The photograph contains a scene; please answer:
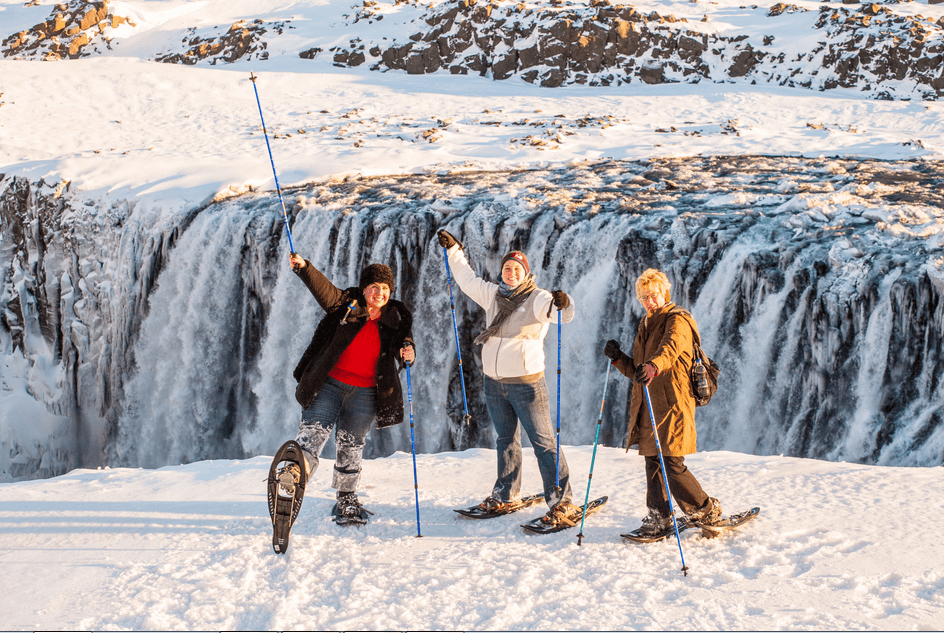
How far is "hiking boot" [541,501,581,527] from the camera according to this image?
4.55 m

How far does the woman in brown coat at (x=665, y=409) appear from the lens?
13.7ft

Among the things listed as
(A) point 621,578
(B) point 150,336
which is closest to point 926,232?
(A) point 621,578

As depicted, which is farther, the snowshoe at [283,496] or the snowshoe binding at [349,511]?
the snowshoe binding at [349,511]

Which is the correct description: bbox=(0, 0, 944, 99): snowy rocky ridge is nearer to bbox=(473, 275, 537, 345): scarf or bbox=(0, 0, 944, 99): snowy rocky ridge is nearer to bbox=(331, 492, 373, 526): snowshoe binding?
bbox=(473, 275, 537, 345): scarf

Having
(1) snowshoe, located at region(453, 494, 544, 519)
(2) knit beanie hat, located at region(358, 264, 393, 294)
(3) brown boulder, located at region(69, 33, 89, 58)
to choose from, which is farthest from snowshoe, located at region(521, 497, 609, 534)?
(3) brown boulder, located at region(69, 33, 89, 58)

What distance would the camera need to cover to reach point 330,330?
4.66 metres

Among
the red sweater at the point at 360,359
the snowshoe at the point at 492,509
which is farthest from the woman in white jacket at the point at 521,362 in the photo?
the red sweater at the point at 360,359

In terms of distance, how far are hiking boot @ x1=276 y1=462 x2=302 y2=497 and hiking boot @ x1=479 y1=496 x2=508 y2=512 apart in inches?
49.1

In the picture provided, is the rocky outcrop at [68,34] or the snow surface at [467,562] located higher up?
the rocky outcrop at [68,34]

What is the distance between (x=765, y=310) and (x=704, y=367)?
5.00 m

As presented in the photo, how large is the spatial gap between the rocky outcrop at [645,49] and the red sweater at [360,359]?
59.5ft

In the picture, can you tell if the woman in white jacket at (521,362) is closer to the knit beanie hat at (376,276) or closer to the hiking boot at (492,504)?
the hiking boot at (492,504)

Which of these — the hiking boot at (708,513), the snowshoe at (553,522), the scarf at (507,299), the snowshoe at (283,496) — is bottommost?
the snowshoe at (553,522)

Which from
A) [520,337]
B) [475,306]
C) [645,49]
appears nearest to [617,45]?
[645,49]
